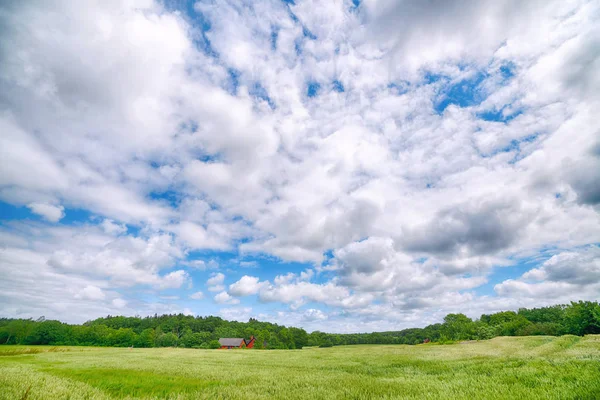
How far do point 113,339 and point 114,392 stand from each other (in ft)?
455

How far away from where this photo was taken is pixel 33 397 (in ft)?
34.5

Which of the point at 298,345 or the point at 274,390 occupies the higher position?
the point at 274,390

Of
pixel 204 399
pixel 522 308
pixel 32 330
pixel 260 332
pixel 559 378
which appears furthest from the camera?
pixel 522 308

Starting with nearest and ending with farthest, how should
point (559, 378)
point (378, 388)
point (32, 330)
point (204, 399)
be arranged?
point (204, 399)
point (559, 378)
point (378, 388)
point (32, 330)

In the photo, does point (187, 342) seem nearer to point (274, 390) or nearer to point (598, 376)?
point (274, 390)

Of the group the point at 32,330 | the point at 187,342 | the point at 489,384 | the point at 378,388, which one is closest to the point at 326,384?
the point at 378,388

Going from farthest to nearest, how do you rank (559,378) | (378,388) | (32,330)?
(32,330) < (378,388) < (559,378)

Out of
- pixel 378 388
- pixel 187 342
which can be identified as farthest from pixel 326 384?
pixel 187 342

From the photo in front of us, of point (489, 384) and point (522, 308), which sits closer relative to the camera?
point (489, 384)

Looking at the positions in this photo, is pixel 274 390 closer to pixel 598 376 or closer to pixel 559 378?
pixel 559 378

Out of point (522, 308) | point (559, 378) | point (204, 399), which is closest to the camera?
point (204, 399)

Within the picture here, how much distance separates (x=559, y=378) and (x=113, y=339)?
153 metres

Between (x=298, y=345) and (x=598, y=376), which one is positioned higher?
(x=598, y=376)

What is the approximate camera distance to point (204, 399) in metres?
10.3
